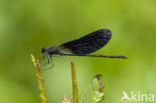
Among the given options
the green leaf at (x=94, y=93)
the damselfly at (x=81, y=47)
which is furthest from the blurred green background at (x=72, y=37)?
the green leaf at (x=94, y=93)

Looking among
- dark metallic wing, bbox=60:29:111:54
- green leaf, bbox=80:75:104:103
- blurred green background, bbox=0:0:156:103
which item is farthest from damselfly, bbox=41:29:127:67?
green leaf, bbox=80:75:104:103

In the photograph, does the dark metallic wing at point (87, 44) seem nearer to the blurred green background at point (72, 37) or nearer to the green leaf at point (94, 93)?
the blurred green background at point (72, 37)

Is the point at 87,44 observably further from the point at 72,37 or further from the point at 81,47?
the point at 72,37

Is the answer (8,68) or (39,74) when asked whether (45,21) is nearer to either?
(8,68)

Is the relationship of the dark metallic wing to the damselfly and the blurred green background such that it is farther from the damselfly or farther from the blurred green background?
the blurred green background

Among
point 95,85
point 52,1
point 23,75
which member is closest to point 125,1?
point 52,1

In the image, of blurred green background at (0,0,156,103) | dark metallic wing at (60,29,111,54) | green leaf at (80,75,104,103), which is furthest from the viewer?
blurred green background at (0,0,156,103)
